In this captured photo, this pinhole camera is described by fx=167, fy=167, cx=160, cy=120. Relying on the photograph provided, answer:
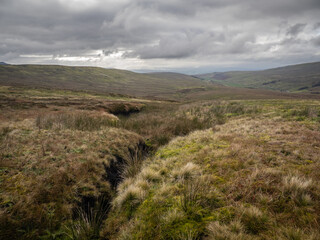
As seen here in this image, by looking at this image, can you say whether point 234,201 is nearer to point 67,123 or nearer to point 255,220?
point 255,220

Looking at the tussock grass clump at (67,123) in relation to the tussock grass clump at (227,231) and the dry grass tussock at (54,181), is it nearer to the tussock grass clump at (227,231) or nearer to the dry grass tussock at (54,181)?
the dry grass tussock at (54,181)

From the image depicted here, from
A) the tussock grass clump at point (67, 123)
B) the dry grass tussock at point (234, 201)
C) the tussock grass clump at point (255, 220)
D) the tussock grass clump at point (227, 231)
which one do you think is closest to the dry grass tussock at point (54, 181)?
the dry grass tussock at point (234, 201)

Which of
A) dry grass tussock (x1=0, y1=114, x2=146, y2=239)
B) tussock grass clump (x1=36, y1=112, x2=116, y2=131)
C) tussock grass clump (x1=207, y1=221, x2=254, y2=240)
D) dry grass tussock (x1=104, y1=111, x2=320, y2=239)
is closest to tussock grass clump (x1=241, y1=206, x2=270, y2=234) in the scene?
dry grass tussock (x1=104, y1=111, x2=320, y2=239)

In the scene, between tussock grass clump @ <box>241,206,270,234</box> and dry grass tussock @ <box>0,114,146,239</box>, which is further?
dry grass tussock @ <box>0,114,146,239</box>

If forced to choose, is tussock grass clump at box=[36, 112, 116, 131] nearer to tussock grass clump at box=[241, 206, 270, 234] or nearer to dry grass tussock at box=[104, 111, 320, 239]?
dry grass tussock at box=[104, 111, 320, 239]

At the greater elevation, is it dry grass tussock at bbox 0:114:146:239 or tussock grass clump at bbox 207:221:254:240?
tussock grass clump at bbox 207:221:254:240

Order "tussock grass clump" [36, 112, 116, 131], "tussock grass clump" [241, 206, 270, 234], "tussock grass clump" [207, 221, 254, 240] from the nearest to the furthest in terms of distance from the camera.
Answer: "tussock grass clump" [207, 221, 254, 240], "tussock grass clump" [241, 206, 270, 234], "tussock grass clump" [36, 112, 116, 131]

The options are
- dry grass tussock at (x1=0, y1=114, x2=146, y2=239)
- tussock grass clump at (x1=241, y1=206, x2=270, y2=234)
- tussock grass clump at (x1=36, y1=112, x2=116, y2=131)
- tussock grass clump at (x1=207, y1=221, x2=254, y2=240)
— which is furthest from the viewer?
tussock grass clump at (x1=36, y1=112, x2=116, y2=131)

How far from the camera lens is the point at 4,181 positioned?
4348 millimetres

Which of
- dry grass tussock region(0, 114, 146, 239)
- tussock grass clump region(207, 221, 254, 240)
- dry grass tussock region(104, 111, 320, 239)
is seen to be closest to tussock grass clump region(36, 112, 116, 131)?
dry grass tussock region(0, 114, 146, 239)

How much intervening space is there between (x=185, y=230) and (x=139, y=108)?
27278 mm

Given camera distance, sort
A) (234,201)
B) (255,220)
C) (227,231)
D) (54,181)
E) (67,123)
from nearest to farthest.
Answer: (227,231) < (255,220) < (234,201) < (54,181) < (67,123)

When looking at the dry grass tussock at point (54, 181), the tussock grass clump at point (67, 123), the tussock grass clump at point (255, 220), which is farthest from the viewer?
the tussock grass clump at point (67, 123)

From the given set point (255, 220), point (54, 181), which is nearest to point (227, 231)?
point (255, 220)
